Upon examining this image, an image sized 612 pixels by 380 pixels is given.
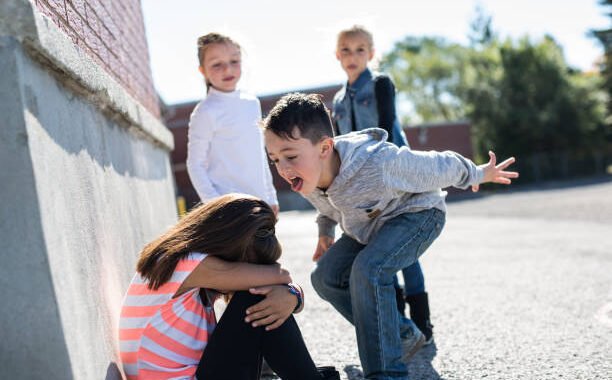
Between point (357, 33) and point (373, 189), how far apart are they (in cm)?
171

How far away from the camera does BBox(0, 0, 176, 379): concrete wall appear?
6.54 ft

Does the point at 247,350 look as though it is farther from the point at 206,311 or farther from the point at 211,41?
the point at 211,41

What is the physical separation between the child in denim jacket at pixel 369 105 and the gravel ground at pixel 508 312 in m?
0.28

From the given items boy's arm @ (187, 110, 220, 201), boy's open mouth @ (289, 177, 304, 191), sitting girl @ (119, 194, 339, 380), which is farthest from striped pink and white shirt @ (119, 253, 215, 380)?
boy's arm @ (187, 110, 220, 201)

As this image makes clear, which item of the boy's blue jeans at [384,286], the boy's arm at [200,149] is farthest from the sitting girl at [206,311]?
the boy's arm at [200,149]

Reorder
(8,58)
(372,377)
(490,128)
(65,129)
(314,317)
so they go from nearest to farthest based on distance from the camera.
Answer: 1. (8,58)
2. (65,129)
3. (372,377)
4. (314,317)
5. (490,128)

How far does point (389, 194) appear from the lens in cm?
317

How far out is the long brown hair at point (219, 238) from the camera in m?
2.59

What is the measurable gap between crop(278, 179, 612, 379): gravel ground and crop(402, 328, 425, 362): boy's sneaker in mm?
81

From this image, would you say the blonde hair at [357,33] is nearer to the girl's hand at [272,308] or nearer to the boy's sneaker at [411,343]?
the boy's sneaker at [411,343]

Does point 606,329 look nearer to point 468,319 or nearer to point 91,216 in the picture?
point 468,319

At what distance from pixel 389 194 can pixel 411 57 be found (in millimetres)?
59145

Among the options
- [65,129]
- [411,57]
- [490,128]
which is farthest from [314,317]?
[411,57]

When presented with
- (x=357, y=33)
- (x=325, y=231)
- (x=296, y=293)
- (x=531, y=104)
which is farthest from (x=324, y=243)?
(x=531, y=104)
